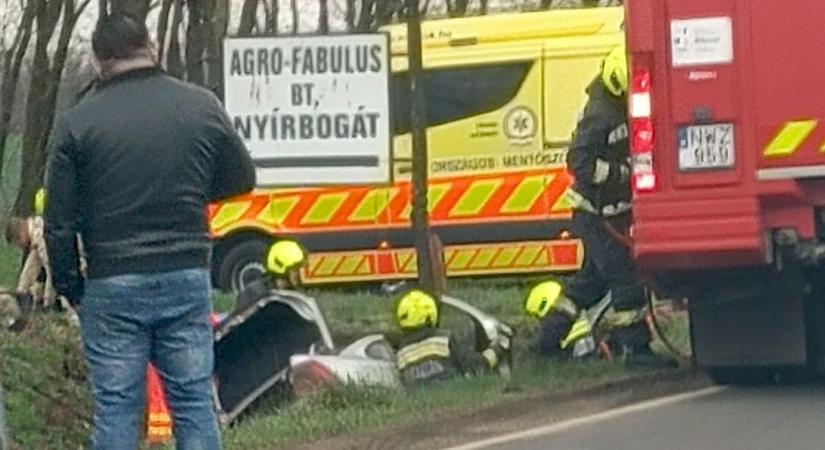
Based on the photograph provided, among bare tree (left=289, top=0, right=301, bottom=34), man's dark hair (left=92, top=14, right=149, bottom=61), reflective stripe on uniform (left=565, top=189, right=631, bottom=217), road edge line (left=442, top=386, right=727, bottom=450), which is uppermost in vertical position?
bare tree (left=289, top=0, right=301, bottom=34)

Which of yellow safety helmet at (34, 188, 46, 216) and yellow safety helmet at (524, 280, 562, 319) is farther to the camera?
yellow safety helmet at (524, 280, 562, 319)

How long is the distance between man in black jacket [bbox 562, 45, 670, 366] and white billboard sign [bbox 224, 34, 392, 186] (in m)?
1.19

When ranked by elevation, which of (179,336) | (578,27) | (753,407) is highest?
(578,27)

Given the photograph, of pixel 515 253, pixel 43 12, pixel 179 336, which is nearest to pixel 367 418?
pixel 179 336

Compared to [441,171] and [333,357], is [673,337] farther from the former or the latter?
[441,171]

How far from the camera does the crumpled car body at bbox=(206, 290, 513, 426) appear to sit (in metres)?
12.9

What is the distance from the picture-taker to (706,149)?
37.5 feet

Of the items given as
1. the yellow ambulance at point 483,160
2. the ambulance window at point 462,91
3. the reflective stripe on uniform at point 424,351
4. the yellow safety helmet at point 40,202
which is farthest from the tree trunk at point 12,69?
the reflective stripe on uniform at point 424,351

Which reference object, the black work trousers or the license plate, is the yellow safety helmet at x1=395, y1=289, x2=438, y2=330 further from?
the license plate

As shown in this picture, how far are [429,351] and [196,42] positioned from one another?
15235 mm

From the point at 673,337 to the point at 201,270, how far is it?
7397 millimetres

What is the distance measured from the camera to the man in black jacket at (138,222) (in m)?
7.54

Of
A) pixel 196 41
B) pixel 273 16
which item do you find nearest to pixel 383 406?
pixel 196 41

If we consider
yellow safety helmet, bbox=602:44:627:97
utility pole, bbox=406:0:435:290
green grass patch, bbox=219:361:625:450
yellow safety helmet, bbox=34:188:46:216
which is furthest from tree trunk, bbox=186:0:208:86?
green grass patch, bbox=219:361:625:450
